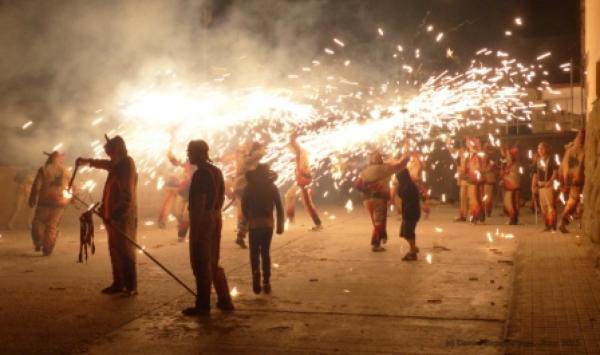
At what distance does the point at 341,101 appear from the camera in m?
17.9

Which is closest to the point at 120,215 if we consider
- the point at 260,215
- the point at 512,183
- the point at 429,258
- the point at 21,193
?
the point at 260,215

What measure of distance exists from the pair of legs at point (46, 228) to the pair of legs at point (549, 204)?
9.18m

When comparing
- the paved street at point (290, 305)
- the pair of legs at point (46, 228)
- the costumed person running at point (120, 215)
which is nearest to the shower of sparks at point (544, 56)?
the paved street at point (290, 305)

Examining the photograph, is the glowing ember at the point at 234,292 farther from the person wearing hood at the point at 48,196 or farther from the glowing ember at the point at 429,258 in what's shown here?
the person wearing hood at the point at 48,196

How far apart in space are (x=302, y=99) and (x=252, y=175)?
28.2 feet

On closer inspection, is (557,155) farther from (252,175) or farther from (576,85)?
(252,175)

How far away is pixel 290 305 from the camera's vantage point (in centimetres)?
721

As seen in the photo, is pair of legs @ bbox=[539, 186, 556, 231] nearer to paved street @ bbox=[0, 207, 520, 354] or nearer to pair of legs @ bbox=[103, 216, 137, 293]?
paved street @ bbox=[0, 207, 520, 354]

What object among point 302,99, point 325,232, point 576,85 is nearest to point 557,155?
point 576,85

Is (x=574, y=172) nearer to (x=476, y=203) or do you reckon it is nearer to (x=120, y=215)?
(x=476, y=203)

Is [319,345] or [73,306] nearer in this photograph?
[319,345]

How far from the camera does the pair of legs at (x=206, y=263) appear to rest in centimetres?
688

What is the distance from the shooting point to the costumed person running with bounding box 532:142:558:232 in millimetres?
13555

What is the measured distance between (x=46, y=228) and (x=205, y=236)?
5313mm
